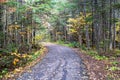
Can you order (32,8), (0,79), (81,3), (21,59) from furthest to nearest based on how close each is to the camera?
(81,3) → (32,8) → (21,59) → (0,79)

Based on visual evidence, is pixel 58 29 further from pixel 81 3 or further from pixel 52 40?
pixel 81 3

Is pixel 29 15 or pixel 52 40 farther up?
pixel 29 15

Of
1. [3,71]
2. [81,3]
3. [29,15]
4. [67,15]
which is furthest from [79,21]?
[3,71]

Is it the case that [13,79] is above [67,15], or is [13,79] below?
below

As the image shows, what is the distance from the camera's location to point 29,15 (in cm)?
2727

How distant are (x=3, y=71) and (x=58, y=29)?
158ft

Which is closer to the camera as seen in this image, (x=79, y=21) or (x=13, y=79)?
(x=13, y=79)

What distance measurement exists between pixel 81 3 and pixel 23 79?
22.9 m

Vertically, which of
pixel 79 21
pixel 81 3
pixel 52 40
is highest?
pixel 81 3

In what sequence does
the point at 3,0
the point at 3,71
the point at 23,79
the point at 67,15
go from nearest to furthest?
1. the point at 23,79
2. the point at 3,71
3. the point at 3,0
4. the point at 67,15

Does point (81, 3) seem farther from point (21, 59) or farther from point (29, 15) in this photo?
point (21, 59)

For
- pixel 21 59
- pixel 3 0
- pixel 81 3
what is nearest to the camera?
pixel 3 0

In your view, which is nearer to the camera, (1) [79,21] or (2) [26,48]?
(2) [26,48]

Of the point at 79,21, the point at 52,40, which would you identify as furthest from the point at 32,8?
the point at 52,40
